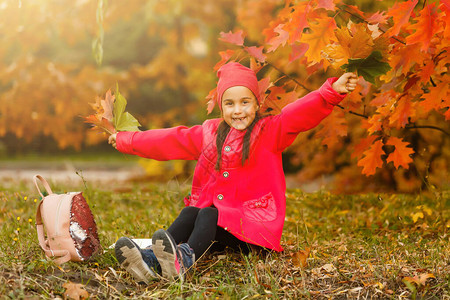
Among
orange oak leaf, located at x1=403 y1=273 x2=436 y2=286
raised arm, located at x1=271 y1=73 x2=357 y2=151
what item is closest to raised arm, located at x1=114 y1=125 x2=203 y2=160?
raised arm, located at x1=271 y1=73 x2=357 y2=151

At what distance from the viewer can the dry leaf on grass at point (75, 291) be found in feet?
6.18

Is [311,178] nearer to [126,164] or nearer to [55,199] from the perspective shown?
[55,199]

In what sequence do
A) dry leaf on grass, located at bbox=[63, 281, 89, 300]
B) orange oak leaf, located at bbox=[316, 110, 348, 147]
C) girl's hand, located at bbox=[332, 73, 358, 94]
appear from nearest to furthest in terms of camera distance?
dry leaf on grass, located at bbox=[63, 281, 89, 300] → girl's hand, located at bbox=[332, 73, 358, 94] → orange oak leaf, located at bbox=[316, 110, 348, 147]

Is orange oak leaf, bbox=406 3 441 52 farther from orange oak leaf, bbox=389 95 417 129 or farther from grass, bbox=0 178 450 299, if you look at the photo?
grass, bbox=0 178 450 299

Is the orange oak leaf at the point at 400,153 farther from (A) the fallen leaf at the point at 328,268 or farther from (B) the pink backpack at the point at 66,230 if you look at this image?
(B) the pink backpack at the point at 66,230

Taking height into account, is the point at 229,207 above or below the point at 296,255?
above

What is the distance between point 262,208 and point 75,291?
1005 mm

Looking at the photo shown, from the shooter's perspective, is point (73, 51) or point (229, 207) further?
point (73, 51)

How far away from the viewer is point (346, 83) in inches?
85.0

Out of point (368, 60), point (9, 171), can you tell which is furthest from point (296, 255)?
point (9, 171)

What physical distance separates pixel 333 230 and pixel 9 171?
804 cm

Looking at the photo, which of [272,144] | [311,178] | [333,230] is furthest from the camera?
[311,178]

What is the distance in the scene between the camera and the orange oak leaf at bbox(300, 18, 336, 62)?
2273 mm

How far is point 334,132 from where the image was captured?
3.11m
